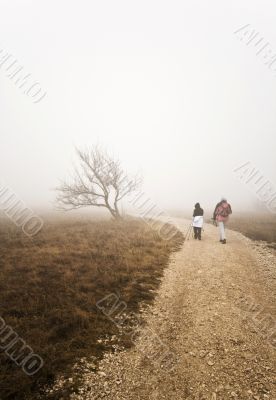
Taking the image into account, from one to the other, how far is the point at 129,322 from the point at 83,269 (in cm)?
418

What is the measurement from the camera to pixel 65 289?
816 cm

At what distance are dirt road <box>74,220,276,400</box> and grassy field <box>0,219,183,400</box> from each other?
0.73 meters

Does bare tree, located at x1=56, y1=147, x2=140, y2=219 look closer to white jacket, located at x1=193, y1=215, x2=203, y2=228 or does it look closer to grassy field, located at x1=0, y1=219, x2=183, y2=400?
grassy field, located at x1=0, y1=219, x2=183, y2=400

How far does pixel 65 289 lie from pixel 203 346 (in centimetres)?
505

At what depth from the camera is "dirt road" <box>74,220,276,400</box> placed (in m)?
4.29

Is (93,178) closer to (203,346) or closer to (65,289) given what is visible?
(65,289)

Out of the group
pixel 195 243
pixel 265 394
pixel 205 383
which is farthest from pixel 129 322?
pixel 195 243

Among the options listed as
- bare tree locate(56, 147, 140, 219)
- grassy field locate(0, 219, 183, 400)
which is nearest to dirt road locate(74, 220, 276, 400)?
grassy field locate(0, 219, 183, 400)

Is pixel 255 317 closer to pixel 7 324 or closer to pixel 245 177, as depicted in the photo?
pixel 7 324

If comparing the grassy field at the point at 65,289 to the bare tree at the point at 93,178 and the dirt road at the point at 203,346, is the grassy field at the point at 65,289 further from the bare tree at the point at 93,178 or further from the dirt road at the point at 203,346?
the bare tree at the point at 93,178

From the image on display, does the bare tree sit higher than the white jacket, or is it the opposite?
the bare tree

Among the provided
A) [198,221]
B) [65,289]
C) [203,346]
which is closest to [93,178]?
[198,221]

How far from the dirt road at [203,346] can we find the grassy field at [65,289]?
73cm

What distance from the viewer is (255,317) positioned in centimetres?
648
